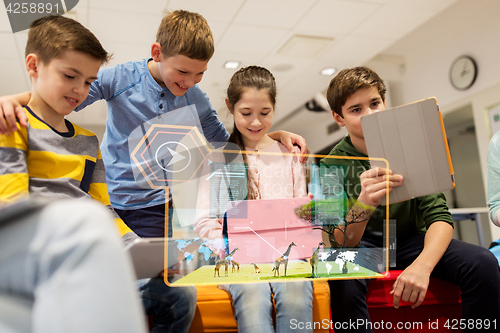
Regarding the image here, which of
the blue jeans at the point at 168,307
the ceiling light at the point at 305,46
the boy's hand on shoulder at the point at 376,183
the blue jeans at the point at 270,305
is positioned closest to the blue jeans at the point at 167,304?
the blue jeans at the point at 168,307

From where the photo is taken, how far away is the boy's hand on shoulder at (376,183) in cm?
82

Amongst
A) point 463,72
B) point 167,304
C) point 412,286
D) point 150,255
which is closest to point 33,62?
point 150,255

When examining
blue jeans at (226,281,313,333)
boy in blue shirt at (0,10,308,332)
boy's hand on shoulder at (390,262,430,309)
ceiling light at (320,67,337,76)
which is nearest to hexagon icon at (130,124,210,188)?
boy in blue shirt at (0,10,308,332)

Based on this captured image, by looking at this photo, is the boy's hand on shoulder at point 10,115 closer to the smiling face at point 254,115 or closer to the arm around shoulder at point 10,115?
the arm around shoulder at point 10,115

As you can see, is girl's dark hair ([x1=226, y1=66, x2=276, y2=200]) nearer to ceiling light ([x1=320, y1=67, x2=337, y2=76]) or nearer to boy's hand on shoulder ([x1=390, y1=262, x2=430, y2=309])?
boy's hand on shoulder ([x1=390, y1=262, x2=430, y2=309])

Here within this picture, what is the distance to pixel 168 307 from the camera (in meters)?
0.82

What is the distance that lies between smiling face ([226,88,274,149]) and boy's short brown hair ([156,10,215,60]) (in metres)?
0.18

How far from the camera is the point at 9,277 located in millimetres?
314

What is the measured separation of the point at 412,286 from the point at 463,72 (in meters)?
2.73

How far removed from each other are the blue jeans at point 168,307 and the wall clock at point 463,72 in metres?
3.01

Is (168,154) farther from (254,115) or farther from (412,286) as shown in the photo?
(412,286)

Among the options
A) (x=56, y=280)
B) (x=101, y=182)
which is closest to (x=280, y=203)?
(x=101, y=182)

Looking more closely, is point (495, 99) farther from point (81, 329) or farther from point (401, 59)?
point (81, 329)

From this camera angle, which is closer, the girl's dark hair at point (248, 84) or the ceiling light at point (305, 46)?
the girl's dark hair at point (248, 84)
